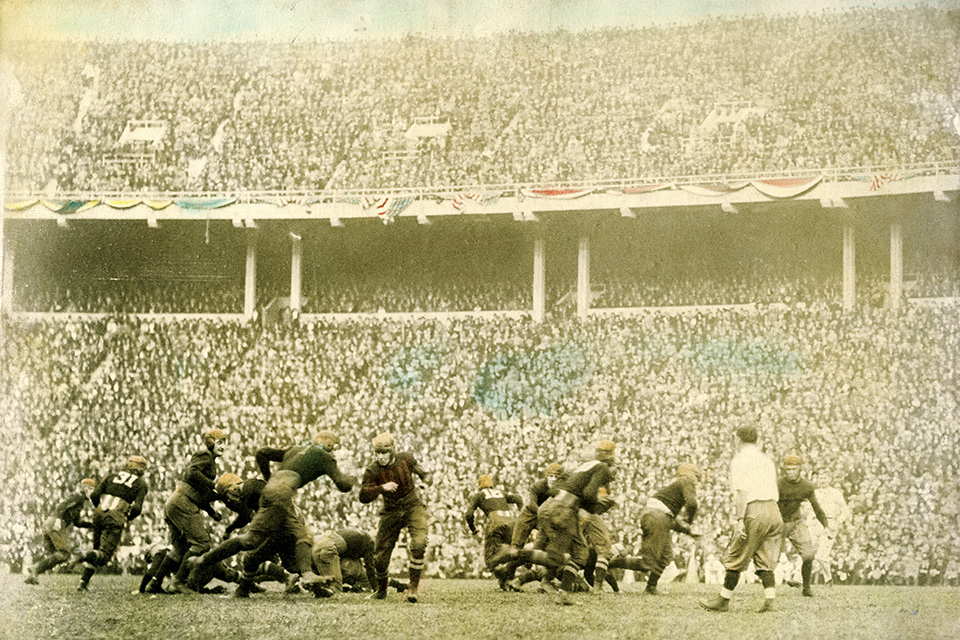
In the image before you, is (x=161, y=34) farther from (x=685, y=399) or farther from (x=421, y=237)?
(x=685, y=399)

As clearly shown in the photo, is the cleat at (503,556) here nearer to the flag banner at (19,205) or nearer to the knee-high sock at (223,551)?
the knee-high sock at (223,551)

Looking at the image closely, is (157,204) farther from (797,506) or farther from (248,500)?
(797,506)

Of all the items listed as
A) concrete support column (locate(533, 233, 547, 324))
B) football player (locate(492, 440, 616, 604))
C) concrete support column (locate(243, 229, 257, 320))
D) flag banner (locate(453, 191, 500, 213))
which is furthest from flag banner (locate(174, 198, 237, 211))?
football player (locate(492, 440, 616, 604))

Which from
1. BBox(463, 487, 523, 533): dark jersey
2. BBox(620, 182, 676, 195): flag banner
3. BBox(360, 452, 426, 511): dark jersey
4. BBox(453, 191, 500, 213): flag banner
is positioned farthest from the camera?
BBox(453, 191, 500, 213): flag banner

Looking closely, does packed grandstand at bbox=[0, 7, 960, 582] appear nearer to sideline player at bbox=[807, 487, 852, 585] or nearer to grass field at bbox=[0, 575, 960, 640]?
sideline player at bbox=[807, 487, 852, 585]

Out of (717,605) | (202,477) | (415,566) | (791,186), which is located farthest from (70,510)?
(791,186)
